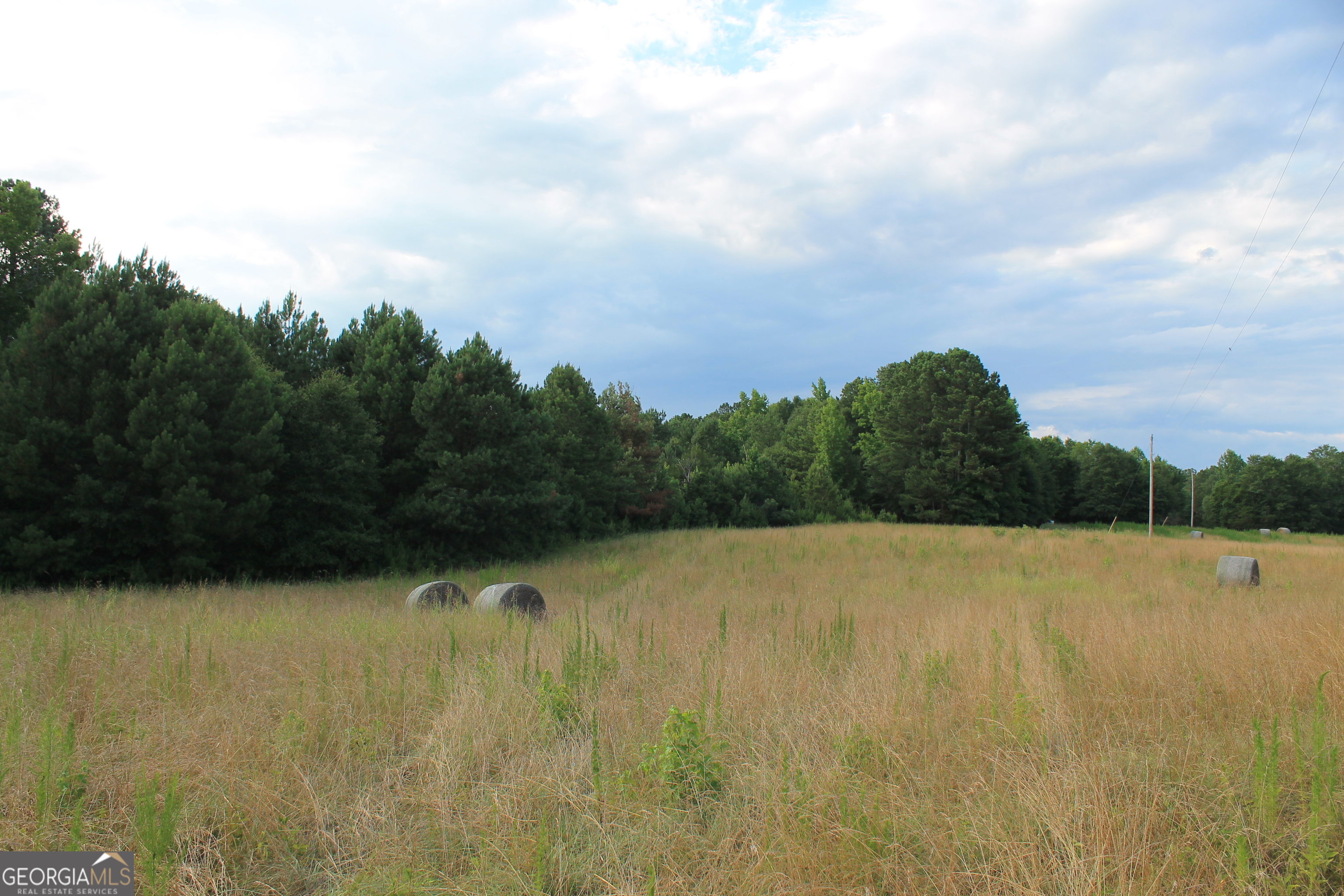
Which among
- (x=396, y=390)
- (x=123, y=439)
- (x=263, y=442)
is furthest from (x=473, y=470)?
(x=123, y=439)

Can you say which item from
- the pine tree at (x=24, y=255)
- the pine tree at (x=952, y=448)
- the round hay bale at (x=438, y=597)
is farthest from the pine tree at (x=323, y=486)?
the pine tree at (x=952, y=448)

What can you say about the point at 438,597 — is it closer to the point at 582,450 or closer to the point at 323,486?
the point at 323,486

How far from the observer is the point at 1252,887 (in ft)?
8.43

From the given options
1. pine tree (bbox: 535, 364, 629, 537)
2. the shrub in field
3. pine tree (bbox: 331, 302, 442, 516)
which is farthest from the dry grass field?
pine tree (bbox: 535, 364, 629, 537)

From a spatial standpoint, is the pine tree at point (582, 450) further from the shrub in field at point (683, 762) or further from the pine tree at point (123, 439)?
the shrub in field at point (683, 762)

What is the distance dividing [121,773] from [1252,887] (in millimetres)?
5587

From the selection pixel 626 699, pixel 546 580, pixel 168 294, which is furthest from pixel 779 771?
pixel 168 294

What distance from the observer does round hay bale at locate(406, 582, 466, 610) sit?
987 cm

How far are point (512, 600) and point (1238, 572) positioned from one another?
1325 cm

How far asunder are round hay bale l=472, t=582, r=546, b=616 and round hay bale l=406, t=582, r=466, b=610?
48 cm

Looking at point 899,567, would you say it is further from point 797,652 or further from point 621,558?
point 797,652

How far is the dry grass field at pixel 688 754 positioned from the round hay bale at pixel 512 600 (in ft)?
4.74

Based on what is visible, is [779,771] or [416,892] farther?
[779,771]

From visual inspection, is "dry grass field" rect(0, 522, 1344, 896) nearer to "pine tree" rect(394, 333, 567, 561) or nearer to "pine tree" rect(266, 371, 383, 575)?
"pine tree" rect(266, 371, 383, 575)
